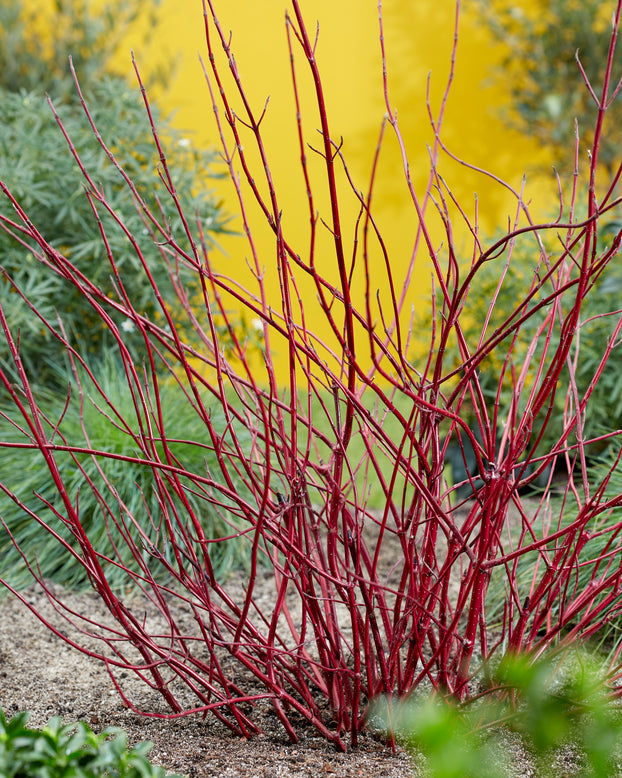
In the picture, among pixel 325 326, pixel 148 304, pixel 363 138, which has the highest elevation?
pixel 363 138

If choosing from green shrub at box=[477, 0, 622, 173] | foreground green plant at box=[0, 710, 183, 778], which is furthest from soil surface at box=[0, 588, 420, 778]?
green shrub at box=[477, 0, 622, 173]

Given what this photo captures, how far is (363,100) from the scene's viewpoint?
550 centimetres

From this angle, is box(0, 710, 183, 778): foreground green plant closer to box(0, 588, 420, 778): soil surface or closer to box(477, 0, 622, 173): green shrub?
box(0, 588, 420, 778): soil surface

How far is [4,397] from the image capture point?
283 centimetres

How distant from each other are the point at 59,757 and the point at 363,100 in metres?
5.32

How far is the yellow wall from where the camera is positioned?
524cm

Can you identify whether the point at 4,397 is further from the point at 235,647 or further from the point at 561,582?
the point at 561,582

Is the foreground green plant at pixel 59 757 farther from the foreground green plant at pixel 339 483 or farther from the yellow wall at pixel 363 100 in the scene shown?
the yellow wall at pixel 363 100

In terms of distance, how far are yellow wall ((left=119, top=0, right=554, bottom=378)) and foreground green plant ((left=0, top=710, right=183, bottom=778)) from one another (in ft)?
14.8

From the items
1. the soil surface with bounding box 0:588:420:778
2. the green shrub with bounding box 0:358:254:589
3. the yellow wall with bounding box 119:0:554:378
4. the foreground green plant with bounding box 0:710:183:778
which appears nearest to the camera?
the foreground green plant with bounding box 0:710:183:778

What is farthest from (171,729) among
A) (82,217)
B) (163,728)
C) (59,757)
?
(82,217)

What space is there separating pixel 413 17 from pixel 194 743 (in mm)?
5498

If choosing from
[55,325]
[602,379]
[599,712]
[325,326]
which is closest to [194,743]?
[599,712]

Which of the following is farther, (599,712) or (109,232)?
(109,232)
